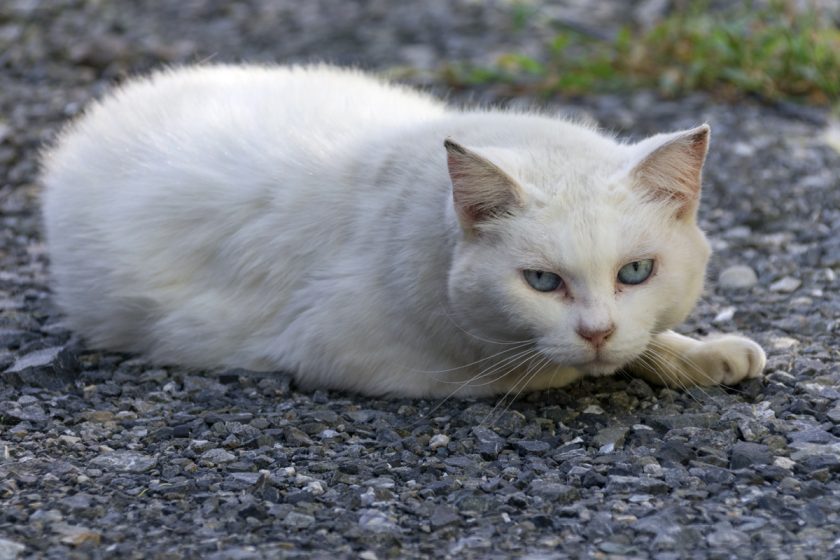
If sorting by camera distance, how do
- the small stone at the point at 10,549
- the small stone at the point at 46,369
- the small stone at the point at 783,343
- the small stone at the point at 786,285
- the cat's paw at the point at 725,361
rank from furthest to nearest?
the small stone at the point at 786,285
the small stone at the point at 783,343
the small stone at the point at 46,369
the cat's paw at the point at 725,361
the small stone at the point at 10,549

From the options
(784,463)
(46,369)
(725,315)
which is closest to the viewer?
(784,463)

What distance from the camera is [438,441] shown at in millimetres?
3516

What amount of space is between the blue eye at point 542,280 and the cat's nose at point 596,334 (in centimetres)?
15

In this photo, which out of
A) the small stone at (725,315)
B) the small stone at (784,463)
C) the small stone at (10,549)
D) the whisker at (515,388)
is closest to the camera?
the small stone at (10,549)

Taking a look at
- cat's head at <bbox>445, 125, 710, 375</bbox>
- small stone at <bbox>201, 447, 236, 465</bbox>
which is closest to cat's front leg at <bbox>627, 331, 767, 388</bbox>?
cat's head at <bbox>445, 125, 710, 375</bbox>

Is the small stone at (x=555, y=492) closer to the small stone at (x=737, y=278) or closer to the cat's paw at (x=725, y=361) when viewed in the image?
the cat's paw at (x=725, y=361)

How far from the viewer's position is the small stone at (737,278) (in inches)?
191

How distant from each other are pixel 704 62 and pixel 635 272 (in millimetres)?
3958

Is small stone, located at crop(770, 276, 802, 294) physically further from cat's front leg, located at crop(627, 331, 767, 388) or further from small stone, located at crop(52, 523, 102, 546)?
small stone, located at crop(52, 523, 102, 546)

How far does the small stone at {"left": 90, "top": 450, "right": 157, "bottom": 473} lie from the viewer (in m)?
3.33

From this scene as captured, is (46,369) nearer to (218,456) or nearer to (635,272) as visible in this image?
(218,456)

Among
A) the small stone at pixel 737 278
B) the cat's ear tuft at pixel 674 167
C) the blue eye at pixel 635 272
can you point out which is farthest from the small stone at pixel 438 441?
the small stone at pixel 737 278

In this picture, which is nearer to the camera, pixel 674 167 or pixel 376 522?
pixel 376 522

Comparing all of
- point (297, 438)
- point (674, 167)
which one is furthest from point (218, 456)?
point (674, 167)
